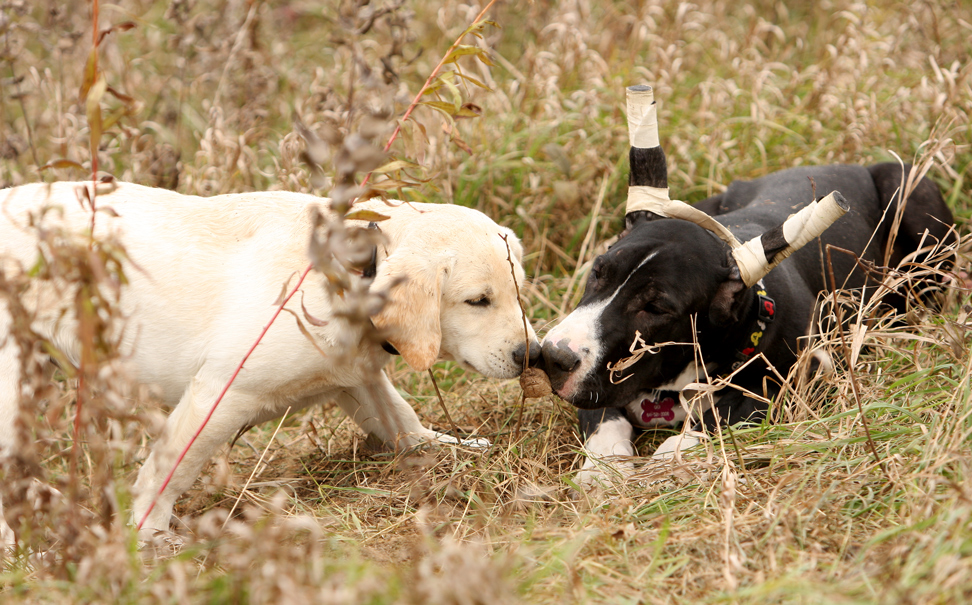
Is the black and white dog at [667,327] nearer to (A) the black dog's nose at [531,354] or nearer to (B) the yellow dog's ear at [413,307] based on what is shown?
(A) the black dog's nose at [531,354]

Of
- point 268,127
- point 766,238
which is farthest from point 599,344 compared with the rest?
point 268,127

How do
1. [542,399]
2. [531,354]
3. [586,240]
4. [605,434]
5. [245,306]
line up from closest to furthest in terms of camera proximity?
1. [245,306]
2. [531,354]
3. [605,434]
4. [542,399]
5. [586,240]

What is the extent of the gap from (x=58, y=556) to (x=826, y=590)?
89.0 inches

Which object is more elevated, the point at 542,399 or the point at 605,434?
the point at 605,434

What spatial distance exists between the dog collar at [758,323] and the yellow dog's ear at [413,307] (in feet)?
4.22

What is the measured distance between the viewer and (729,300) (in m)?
3.28

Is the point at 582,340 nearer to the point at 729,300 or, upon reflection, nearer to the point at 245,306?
the point at 729,300

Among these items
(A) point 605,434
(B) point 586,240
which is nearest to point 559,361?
(A) point 605,434

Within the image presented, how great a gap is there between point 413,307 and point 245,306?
63 centimetres

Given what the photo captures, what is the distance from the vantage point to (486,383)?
4.27m

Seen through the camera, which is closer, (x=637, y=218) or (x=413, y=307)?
(x=413, y=307)

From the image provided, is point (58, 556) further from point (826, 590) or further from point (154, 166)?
point (154, 166)

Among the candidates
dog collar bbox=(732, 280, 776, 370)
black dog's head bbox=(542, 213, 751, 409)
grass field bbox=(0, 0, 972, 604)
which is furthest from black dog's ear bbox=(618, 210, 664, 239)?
grass field bbox=(0, 0, 972, 604)

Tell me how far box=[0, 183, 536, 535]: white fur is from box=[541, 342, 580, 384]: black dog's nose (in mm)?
87
